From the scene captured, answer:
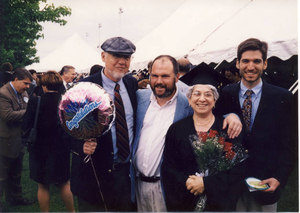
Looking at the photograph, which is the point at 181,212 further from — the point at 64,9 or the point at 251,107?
the point at 64,9

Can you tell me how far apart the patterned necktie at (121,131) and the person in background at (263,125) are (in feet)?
2.78

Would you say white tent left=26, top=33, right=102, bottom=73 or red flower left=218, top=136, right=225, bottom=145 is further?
white tent left=26, top=33, right=102, bottom=73

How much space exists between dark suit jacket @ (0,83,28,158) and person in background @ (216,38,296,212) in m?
2.54

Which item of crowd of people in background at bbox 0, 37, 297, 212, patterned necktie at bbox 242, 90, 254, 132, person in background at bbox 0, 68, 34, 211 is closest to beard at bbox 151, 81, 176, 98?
crowd of people in background at bbox 0, 37, 297, 212

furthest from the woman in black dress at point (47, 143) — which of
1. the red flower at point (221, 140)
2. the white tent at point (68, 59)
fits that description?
the white tent at point (68, 59)

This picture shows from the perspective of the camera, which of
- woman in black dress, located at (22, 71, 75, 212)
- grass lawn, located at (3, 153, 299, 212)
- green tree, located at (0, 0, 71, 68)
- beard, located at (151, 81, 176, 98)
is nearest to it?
beard, located at (151, 81, 176, 98)

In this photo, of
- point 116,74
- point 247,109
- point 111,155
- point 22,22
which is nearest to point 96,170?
point 111,155

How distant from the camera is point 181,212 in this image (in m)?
2.21

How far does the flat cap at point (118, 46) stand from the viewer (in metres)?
2.32

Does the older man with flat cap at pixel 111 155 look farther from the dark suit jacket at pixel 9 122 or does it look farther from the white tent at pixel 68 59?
the white tent at pixel 68 59

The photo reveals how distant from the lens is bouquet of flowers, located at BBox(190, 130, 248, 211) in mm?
1884

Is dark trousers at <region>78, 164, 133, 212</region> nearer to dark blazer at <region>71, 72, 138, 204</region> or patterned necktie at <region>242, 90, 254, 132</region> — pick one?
dark blazer at <region>71, 72, 138, 204</region>

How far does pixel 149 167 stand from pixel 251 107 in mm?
1081

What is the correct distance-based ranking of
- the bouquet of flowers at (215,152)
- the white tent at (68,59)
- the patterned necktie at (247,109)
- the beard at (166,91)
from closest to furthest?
the bouquet of flowers at (215,152) → the beard at (166,91) → the patterned necktie at (247,109) → the white tent at (68,59)
